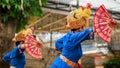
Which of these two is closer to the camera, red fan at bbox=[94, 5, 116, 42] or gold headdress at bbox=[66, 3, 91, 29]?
red fan at bbox=[94, 5, 116, 42]

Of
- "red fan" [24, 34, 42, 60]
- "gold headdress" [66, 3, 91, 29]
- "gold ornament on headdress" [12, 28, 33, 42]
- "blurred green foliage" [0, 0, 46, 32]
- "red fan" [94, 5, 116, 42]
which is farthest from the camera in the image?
"blurred green foliage" [0, 0, 46, 32]

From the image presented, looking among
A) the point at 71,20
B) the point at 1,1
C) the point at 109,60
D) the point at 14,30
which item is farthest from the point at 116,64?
the point at 71,20

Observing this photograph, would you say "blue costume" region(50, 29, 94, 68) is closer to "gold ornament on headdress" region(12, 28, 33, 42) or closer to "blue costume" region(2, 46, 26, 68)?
"gold ornament on headdress" region(12, 28, 33, 42)

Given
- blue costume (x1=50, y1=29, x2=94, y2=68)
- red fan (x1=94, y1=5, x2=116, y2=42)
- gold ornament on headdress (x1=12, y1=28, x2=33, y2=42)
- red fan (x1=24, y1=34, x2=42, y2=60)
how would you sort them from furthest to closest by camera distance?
gold ornament on headdress (x1=12, y1=28, x2=33, y2=42), red fan (x1=24, y1=34, x2=42, y2=60), blue costume (x1=50, y1=29, x2=94, y2=68), red fan (x1=94, y1=5, x2=116, y2=42)

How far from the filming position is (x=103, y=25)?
11.6ft

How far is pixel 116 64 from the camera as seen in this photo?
854 cm

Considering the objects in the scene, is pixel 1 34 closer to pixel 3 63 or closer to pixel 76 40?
pixel 3 63

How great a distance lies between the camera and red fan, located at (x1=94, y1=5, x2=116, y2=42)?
138 inches

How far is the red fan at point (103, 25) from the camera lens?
350 cm

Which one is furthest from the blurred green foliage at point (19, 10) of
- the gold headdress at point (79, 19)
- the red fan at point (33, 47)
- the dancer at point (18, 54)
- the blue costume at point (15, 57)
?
the gold headdress at point (79, 19)

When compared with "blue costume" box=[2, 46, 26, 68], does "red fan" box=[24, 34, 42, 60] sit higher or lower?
higher

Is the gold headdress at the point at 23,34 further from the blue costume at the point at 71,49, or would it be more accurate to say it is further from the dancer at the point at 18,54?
the blue costume at the point at 71,49

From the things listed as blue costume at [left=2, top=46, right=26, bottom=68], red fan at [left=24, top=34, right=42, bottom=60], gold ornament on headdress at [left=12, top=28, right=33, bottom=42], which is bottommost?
blue costume at [left=2, top=46, right=26, bottom=68]

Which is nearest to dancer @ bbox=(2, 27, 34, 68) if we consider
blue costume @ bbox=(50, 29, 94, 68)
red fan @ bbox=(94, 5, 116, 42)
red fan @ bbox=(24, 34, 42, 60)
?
red fan @ bbox=(24, 34, 42, 60)
